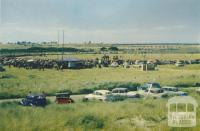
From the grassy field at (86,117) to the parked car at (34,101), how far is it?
595 mm

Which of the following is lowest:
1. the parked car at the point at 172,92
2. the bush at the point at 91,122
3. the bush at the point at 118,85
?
the bush at the point at 91,122

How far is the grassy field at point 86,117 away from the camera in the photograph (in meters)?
14.8

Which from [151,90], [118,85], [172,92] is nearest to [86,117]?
[151,90]

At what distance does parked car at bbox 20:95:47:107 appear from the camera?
59.1 ft

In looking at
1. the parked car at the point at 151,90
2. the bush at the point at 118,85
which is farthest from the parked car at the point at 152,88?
the bush at the point at 118,85

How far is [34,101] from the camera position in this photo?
1811 cm

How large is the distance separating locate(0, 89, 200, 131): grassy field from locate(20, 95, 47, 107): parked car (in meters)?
0.60

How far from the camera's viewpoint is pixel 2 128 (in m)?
14.4

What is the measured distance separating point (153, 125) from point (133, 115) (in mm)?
1288

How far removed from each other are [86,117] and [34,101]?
11.3 ft

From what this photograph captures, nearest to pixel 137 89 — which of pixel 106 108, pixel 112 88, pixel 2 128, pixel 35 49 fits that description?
pixel 112 88

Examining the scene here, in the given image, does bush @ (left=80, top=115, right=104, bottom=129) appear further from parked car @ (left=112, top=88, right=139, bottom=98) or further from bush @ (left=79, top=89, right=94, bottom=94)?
bush @ (left=79, top=89, right=94, bottom=94)

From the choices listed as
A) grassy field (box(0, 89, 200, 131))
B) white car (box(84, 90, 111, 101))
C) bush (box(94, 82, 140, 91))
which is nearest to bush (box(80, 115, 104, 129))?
grassy field (box(0, 89, 200, 131))

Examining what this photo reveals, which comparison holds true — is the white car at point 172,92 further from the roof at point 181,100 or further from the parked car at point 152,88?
the roof at point 181,100
